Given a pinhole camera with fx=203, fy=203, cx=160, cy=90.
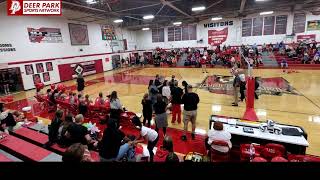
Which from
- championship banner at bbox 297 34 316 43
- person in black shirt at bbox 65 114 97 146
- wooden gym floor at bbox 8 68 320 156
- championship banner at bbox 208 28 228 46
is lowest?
wooden gym floor at bbox 8 68 320 156

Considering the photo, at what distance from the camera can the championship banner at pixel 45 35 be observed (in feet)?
48.8

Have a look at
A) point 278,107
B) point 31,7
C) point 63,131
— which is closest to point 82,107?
point 63,131

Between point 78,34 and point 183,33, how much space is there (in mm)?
12891

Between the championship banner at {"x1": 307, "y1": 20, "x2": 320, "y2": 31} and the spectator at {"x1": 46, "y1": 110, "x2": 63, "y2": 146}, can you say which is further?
the championship banner at {"x1": 307, "y1": 20, "x2": 320, "y2": 31}

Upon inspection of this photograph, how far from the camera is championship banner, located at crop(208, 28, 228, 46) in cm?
→ 2368

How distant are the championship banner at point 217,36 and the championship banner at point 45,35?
16388 millimetres

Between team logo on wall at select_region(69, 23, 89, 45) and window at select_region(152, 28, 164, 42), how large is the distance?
10.5 metres

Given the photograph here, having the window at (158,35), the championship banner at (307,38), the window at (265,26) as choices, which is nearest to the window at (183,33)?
the window at (158,35)

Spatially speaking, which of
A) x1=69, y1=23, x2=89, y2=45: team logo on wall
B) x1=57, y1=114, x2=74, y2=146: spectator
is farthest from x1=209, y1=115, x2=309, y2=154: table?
x1=69, y1=23, x2=89, y2=45: team logo on wall

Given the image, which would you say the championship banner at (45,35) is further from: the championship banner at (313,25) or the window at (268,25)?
the championship banner at (313,25)

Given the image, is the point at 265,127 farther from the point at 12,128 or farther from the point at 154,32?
the point at 154,32

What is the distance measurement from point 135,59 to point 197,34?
8.45 metres

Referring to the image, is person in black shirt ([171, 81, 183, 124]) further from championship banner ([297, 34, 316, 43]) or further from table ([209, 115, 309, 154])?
championship banner ([297, 34, 316, 43])

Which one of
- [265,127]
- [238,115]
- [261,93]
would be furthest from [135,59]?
[265,127]
